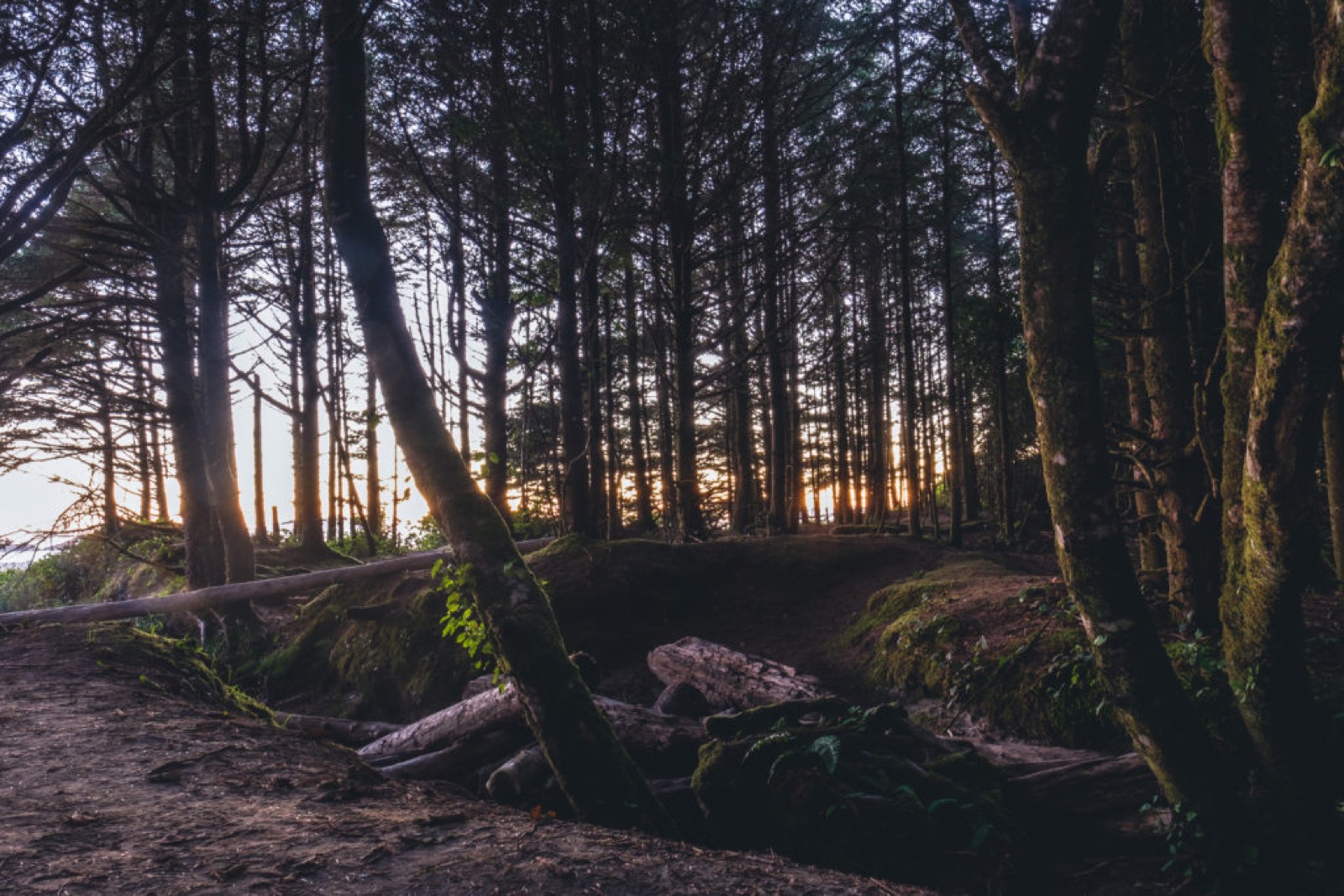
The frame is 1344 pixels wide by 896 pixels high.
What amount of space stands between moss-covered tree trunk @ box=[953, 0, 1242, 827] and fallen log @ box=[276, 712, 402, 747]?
20.8ft

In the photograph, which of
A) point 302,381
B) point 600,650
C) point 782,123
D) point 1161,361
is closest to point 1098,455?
point 1161,361

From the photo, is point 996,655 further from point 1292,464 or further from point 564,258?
point 564,258

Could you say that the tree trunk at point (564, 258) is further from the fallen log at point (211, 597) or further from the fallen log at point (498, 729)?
the fallen log at point (498, 729)

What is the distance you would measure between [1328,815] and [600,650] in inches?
286

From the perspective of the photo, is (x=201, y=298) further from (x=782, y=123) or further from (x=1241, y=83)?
(x=1241, y=83)

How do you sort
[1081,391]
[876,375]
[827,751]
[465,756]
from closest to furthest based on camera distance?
1. [1081,391]
2. [827,751]
3. [465,756]
4. [876,375]

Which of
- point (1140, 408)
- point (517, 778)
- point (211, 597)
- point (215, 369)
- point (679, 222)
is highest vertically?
point (679, 222)

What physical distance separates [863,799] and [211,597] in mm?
9880

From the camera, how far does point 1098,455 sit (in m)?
4.06

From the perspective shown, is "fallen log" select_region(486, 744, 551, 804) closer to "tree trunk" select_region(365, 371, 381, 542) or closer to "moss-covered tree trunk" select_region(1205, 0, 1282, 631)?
"moss-covered tree trunk" select_region(1205, 0, 1282, 631)

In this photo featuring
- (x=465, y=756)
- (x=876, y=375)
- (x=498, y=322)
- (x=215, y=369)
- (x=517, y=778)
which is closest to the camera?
(x=517, y=778)

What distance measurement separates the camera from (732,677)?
748 cm

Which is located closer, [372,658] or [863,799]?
[863,799]

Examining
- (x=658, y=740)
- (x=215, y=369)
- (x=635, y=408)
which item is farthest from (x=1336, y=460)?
(x=215, y=369)
